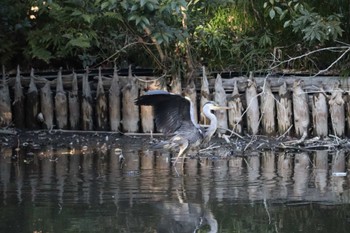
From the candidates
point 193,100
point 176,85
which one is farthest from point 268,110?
point 176,85

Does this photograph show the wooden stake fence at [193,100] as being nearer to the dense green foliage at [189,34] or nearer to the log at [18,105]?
the log at [18,105]

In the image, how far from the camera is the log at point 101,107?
14.0 m

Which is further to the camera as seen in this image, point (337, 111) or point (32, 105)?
point (32, 105)

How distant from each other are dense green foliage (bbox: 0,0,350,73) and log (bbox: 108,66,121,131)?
774 millimetres

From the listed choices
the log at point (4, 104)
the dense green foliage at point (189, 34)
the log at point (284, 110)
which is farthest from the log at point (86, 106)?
the log at point (284, 110)

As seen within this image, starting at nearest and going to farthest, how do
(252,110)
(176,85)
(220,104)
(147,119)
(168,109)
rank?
(168,109) → (252,110) → (220,104) → (147,119) → (176,85)

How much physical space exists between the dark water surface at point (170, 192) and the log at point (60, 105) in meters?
1.94

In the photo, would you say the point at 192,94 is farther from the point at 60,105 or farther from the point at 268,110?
the point at 60,105

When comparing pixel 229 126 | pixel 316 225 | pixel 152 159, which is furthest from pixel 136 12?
pixel 316 225

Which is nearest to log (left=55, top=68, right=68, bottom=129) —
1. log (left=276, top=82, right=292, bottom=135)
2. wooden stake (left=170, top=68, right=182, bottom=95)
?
wooden stake (left=170, top=68, right=182, bottom=95)

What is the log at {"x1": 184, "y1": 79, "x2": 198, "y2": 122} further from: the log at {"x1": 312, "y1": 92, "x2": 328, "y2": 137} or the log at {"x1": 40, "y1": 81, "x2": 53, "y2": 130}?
the log at {"x1": 40, "y1": 81, "x2": 53, "y2": 130}

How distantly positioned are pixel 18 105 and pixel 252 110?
417 centimetres

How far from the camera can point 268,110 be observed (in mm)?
13305

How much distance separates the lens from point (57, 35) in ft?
48.8
